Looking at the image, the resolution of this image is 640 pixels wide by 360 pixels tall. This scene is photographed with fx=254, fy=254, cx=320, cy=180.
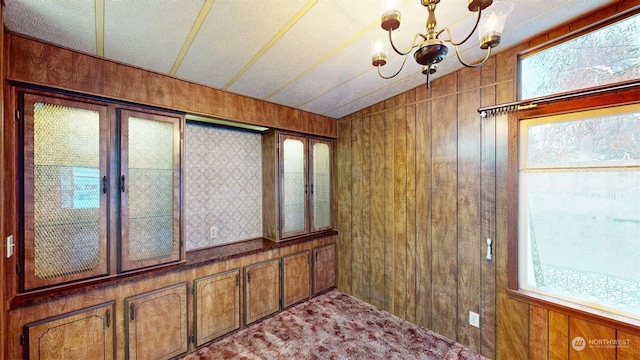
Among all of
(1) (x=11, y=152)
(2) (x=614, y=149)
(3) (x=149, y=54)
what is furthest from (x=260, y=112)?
(2) (x=614, y=149)

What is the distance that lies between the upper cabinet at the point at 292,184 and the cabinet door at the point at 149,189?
1.08 meters

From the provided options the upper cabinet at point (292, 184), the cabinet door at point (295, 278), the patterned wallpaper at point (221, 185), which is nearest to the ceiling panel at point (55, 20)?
the patterned wallpaper at point (221, 185)

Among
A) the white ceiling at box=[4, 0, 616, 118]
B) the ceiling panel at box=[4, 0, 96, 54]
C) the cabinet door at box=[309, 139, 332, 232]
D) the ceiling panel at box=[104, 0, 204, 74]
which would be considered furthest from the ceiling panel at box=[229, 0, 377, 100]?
the cabinet door at box=[309, 139, 332, 232]

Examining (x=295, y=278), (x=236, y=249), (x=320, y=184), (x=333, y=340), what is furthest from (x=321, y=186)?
(x=333, y=340)

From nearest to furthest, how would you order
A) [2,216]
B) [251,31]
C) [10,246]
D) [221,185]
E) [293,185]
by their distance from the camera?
[2,216]
[10,246]
[251,31]
[221,185]
[293,185]

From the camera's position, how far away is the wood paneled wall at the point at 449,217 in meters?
2.05

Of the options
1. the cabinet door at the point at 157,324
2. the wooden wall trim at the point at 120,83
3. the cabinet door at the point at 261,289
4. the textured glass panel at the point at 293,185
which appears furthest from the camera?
the textured glass panel at the point at 293,185

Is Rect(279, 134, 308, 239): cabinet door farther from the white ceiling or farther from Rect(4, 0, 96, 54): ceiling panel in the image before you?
Rect(4, 0, 96, 54): ceiling panel

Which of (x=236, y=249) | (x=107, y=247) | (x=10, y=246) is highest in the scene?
(x=10, y=246)

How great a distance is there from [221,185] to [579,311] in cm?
330

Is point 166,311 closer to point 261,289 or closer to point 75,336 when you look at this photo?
point 75,336

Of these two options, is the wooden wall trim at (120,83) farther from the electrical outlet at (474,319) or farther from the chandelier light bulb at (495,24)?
the electrical outlet at (474,319)

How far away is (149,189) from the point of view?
2.11 m

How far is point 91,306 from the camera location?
1774 mm
